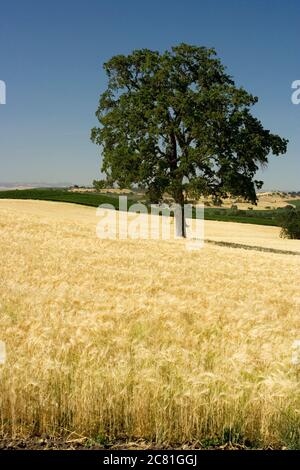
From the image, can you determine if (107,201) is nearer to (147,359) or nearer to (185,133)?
(185,133)

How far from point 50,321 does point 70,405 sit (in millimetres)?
3477

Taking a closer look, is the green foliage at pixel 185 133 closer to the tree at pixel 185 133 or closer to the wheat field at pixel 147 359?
the tree at pixel 185 133

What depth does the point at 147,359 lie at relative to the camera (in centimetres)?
677

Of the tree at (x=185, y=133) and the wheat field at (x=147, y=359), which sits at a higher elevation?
the tree at (x=185, y=133)

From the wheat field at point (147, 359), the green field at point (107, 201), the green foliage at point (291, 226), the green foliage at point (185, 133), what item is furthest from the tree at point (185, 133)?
the green field at point (107, 201)

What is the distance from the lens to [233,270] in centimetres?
2086

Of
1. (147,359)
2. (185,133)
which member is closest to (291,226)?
(185,133)

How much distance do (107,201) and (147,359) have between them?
9636cm

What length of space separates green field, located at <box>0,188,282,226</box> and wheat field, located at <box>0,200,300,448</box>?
76.2m

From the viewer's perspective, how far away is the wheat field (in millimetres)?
5484

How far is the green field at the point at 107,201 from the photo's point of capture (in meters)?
91.2

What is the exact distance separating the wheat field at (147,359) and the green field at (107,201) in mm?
76157

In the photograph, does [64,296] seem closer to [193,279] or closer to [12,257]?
[193,279]

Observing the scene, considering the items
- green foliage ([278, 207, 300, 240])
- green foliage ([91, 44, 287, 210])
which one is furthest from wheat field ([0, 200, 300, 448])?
green foliage ([278, 207, 300, 240])
